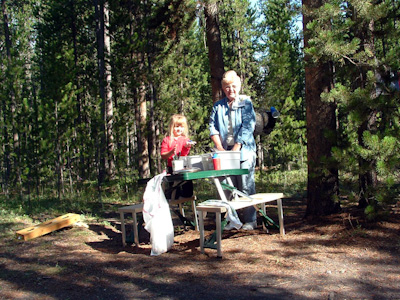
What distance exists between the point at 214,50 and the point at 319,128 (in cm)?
226

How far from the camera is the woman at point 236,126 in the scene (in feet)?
15.2

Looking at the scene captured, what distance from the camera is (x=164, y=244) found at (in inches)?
155

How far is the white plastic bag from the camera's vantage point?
3.94 meters

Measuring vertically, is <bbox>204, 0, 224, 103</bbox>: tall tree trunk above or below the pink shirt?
above

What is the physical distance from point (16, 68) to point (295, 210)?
7.55m

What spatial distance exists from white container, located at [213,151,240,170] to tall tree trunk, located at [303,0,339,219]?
3.07 feet

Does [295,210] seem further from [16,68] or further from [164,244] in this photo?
[16,68]

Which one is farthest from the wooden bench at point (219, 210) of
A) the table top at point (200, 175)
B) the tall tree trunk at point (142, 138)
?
the tall tree trunk at point (142, 138)

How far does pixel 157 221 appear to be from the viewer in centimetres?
396

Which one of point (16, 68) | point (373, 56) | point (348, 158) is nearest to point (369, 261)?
point (348, 158)

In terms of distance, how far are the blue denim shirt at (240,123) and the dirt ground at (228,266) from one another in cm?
106

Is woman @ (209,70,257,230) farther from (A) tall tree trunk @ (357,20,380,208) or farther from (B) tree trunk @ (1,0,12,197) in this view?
(B) tree trunk @ (1,0,12,197)

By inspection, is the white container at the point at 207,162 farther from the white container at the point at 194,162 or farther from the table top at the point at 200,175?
the table top at the point at 200,175

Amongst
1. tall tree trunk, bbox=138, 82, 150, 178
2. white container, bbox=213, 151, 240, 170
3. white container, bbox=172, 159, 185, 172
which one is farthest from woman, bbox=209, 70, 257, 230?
tall tree trunk, bbox=138, 82, 150, 178
